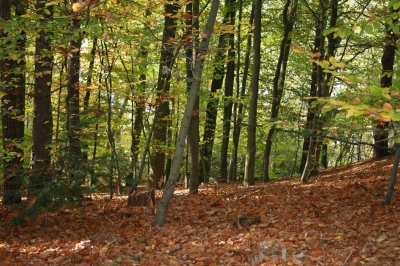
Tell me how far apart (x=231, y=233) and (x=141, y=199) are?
3.61 meters

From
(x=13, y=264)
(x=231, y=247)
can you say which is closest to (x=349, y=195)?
(x=231, y=247)

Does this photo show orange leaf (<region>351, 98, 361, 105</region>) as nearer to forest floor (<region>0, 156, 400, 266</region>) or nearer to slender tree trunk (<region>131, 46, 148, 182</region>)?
forest floor (<region>0, 156, 400, 266</region>)

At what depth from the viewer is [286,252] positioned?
5094 mm

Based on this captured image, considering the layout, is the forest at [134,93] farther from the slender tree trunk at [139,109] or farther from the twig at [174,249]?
the twig at [174,249]

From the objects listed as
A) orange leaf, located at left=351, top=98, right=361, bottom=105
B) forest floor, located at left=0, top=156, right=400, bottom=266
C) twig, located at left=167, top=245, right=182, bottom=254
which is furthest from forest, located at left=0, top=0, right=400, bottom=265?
twig, located at left=167, top=245, right=182, bottom=254

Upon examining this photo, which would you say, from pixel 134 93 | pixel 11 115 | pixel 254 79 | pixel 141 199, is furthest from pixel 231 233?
pixel 11 115

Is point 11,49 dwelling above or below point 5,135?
above

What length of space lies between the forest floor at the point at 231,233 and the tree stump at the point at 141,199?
242 millimetres

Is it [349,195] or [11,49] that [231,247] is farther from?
[11,49]

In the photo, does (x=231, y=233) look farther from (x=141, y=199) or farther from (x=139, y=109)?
(x=139, y=109)

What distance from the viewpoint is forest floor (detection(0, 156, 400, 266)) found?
514 cm

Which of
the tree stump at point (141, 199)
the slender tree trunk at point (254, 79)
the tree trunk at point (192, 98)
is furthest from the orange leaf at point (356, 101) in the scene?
the slender tree trunk at point (254, 79)

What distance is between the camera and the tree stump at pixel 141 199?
30.8 ft

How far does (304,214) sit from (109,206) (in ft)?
16.4
